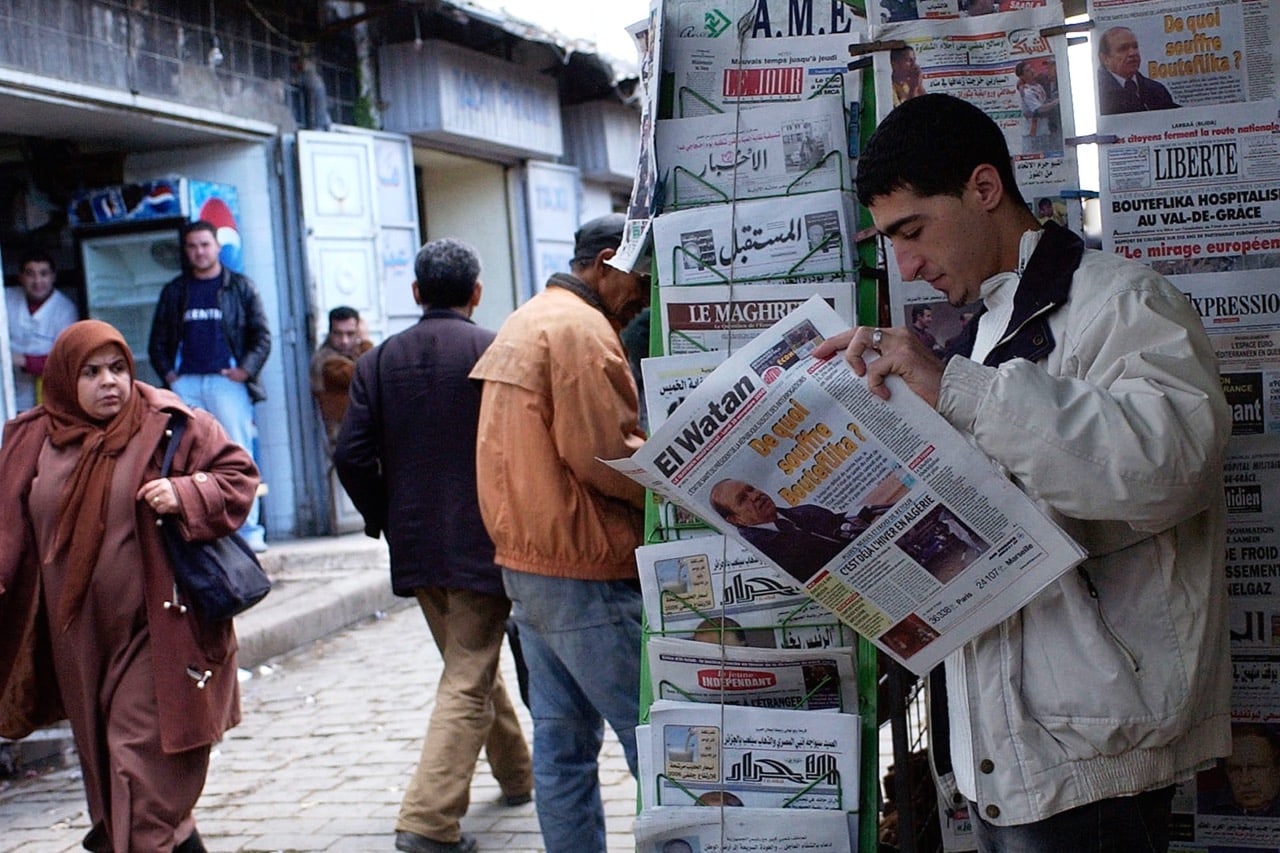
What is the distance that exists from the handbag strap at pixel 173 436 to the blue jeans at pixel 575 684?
1209mm

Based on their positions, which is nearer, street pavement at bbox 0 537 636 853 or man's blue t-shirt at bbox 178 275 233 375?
street pavement at bbox 0 537 636 853

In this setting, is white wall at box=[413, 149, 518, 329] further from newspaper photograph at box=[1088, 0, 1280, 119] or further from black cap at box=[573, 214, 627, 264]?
newspaper photograph at box=[1088, 0, 1280, 119]

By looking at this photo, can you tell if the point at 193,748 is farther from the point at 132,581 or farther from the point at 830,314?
the point at 830,314

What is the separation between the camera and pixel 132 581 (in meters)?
4.42

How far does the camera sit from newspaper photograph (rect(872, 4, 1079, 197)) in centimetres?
288

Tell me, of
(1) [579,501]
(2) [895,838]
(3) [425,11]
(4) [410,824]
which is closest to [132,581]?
(4) [410,824]

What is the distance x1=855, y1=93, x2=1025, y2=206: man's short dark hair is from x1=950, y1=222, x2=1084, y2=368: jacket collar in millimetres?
117

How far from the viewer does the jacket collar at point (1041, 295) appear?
6.71ft

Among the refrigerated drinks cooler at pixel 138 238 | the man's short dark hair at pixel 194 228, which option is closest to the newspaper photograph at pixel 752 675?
the man's short dark hair at pixel 194 228

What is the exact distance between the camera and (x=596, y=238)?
405 centimetres

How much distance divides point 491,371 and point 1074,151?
65.8 inches

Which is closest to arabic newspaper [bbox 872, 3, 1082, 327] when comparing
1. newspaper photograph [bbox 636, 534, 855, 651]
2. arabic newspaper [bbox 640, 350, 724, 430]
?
arabic newspaper [bbox 640, 350, 724, 430]

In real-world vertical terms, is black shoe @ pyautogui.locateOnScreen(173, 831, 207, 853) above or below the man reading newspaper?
below

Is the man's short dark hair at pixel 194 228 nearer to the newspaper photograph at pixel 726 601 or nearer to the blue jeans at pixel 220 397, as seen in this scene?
the blue jeans at pixel 220 397
